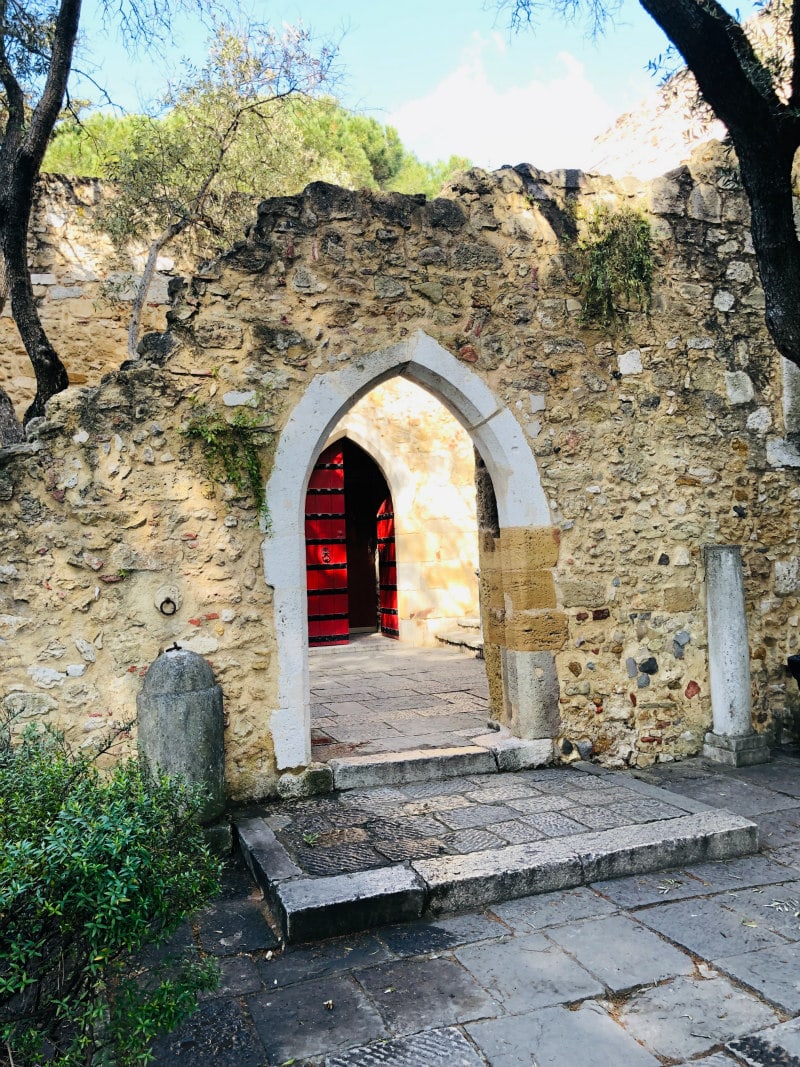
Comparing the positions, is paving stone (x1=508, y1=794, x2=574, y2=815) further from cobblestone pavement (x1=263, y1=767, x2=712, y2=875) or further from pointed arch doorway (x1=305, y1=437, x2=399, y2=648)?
pointed arch doorway (x1=305, y1=437, x2=399, y2=648)

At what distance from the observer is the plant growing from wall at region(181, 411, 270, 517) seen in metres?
4.23

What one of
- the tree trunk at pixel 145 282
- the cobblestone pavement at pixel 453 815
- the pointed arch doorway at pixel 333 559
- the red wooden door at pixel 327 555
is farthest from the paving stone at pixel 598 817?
the red wooden door at pixel 327 555

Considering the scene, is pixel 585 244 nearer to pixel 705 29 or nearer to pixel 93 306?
pixel 705 29

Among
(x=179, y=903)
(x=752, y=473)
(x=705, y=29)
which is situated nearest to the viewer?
(x=179, y=903)

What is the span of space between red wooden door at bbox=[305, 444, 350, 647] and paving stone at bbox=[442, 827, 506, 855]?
656cm

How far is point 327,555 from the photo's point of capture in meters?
10.2

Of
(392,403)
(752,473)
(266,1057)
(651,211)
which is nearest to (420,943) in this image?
(266,1057)

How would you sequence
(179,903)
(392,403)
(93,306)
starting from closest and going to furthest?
(179,903) < (93,306) < (392,403)

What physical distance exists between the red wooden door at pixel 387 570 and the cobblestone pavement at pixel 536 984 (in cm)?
697

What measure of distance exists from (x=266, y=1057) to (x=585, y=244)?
4477mm

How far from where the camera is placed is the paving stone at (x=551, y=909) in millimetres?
3037

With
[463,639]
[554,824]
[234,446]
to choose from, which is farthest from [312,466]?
[463,639]

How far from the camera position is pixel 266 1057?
2.27m

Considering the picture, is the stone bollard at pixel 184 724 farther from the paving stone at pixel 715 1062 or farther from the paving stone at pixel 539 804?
the paving stone at pixel 715 1062
